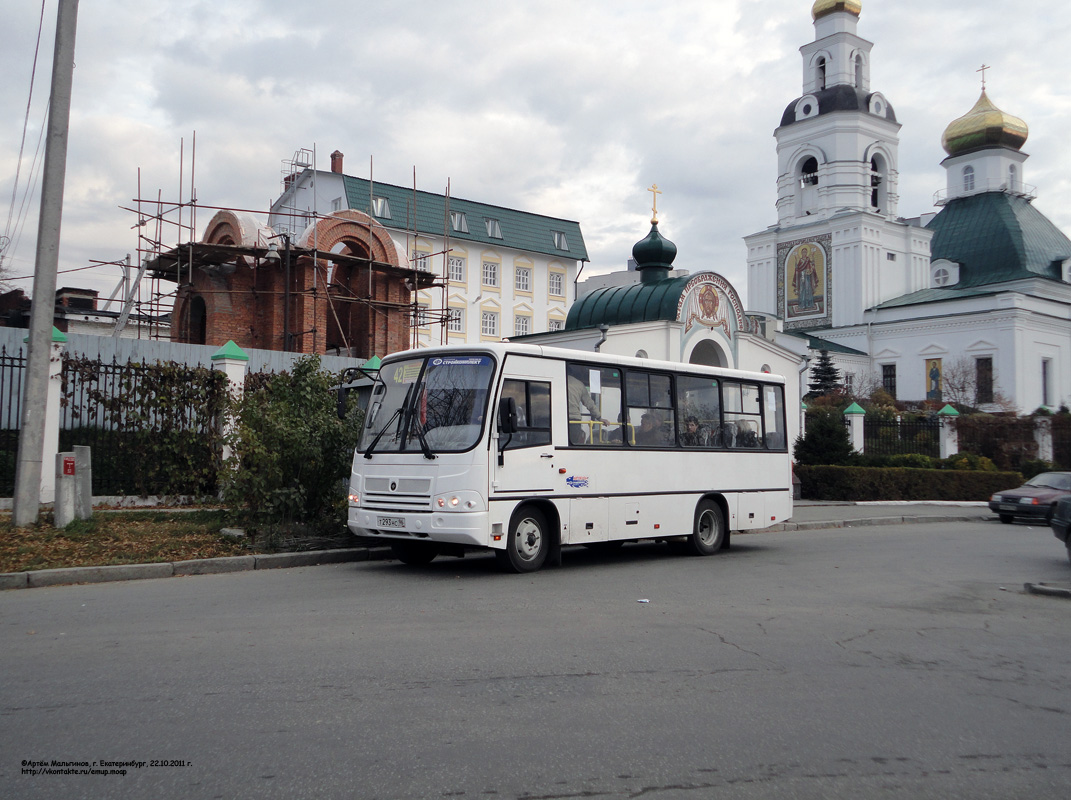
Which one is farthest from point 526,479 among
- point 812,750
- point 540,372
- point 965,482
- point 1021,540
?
point 965,482

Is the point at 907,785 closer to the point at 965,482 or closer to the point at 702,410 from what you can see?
the point at 702,410

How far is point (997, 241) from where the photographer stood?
66750 mm

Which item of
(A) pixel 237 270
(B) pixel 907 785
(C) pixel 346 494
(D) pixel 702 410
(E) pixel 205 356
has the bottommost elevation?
(B) pixel 907 785

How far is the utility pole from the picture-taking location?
39.5 feet

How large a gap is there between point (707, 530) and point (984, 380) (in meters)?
51.5

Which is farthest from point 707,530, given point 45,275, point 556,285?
point 556,285

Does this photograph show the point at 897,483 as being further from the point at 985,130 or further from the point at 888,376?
the point at 985,130

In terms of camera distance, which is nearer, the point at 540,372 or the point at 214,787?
the point at 214,787

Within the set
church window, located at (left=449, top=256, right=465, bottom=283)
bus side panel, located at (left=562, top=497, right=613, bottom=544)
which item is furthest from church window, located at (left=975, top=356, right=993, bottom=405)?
bus side panel, located at (left=562, top=497, right=613, bottom=544)

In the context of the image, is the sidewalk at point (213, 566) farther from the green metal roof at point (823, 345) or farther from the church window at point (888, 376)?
the church window at point (888, 376)

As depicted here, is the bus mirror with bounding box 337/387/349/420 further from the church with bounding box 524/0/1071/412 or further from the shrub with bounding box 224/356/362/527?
the church with bounding box 524/0/1071/412

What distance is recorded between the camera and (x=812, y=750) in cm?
485

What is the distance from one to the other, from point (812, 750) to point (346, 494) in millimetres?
9770

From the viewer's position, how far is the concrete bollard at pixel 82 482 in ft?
41.0
